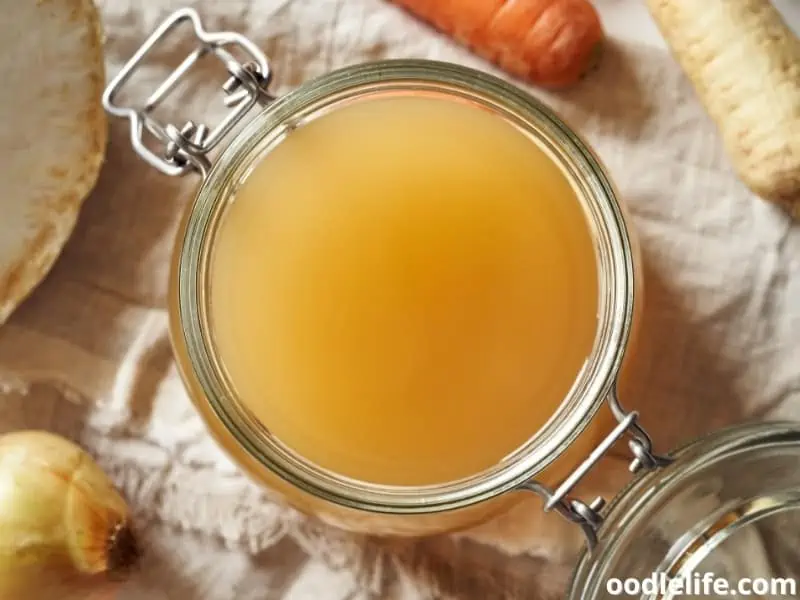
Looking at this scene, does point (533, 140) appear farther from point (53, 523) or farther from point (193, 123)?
point (53, 523)

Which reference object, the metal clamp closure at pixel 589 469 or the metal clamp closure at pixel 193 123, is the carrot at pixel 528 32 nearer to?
the metal clamp closure at pixel 193 123

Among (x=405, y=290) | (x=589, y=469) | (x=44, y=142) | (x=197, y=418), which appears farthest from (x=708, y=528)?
(x=44, y=142)

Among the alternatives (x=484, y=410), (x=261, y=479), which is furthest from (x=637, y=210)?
(x=261, y=479)

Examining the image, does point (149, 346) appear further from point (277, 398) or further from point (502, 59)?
point (502, 59)

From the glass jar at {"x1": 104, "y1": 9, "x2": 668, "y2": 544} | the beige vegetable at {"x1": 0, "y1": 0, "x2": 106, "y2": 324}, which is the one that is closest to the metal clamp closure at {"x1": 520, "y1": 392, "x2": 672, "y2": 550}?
the glass jar at {"x1": 104, "y1": 9, "x2": 668, "y2": 544}

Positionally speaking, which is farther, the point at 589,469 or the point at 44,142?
the point at 44,142

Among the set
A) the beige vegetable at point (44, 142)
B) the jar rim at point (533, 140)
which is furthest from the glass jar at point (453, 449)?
the beige vegetable at point (44, 142)

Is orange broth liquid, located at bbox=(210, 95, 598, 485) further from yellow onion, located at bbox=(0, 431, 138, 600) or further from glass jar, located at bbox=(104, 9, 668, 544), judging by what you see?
yellow onion, located at bbox=(0, 431, 138, 600)
